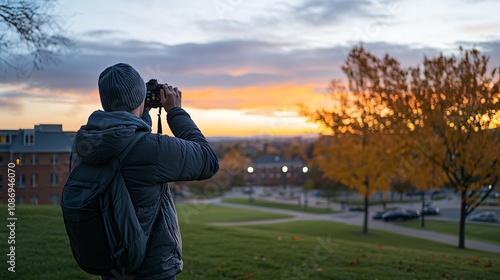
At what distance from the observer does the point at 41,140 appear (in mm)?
8062

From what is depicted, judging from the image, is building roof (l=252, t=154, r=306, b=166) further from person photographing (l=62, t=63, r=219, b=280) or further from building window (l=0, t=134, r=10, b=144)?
person photographing (l=62, t=63, r=219, b=280)

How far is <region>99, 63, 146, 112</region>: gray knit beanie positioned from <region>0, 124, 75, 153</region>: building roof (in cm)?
585

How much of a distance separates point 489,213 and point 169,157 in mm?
20085

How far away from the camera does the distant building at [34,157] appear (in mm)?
7938

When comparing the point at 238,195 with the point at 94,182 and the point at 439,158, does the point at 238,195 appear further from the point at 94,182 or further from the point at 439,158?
the point at 94,182

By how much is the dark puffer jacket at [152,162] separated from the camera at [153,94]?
0.24 m

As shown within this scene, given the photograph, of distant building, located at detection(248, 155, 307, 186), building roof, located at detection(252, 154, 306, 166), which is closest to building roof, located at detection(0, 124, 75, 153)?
distant building, located at detection(248, 155, 307, 186)

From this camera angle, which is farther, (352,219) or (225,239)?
(352,219)

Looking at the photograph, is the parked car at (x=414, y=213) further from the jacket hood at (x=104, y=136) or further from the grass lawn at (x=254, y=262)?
the jacket hood at (x=104, y=136)

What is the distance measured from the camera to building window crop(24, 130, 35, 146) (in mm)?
8023

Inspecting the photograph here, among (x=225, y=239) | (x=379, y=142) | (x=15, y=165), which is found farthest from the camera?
(x=379, y=142)

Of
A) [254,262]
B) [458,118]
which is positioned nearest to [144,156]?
[254,262]

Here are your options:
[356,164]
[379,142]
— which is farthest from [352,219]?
[379,142]

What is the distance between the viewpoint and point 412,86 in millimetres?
16141
